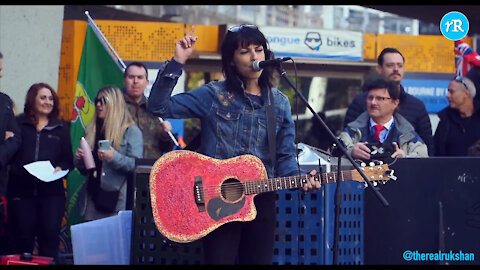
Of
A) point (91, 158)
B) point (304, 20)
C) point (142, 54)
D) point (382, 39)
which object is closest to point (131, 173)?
point (91, 158)

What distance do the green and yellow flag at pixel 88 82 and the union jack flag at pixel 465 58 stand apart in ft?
12.2

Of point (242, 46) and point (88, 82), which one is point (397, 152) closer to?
point (242, 46)

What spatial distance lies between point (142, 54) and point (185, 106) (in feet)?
20.6

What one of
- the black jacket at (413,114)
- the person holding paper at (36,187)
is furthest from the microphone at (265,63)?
the person holding paper at (36,187)

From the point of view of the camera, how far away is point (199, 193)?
539 centimetres

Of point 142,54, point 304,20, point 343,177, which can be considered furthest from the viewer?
point 304,20

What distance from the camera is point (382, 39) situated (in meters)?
12.7

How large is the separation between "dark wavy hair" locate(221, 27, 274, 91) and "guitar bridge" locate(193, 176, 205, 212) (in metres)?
0.59

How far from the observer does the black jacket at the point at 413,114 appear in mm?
7996

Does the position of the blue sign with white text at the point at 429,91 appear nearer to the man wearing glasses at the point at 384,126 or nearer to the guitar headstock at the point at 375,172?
the man wearing glasses at the point at 384,126

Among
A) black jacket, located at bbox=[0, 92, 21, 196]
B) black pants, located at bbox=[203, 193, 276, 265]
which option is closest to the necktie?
black pants, located at bbox=[203, 193, 276, 265]

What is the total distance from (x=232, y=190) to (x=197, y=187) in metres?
0.21

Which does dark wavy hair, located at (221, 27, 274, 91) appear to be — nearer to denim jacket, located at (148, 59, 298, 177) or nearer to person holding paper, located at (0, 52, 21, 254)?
denim jacket, located at (148, 59, 298, 177)

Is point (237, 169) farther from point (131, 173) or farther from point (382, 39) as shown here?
point (382, 39)
